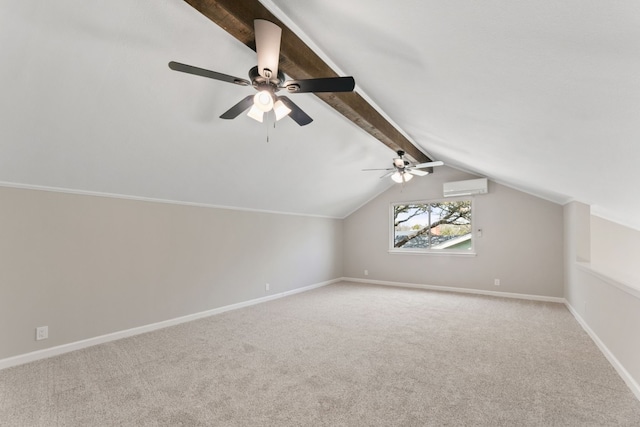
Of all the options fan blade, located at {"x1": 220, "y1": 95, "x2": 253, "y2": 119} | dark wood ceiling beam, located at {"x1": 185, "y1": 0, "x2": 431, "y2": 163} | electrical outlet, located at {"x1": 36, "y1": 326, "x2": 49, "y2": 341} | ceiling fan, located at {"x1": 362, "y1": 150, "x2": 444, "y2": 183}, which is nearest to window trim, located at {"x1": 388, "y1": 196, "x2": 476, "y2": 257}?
ceiling fan, located at {"x1": 362, "y1": 150, "x2": 444, "y2": 183}

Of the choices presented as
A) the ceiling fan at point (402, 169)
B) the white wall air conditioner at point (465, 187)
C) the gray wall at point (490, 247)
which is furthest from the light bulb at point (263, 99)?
the gray wall at point (490, 247)

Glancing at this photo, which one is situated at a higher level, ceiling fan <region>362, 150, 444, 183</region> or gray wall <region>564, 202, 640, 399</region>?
ceiling fan <region>362, 150, 444, 183</region>

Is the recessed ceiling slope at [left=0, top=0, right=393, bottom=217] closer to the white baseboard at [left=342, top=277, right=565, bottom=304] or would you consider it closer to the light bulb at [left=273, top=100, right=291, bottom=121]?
the light bulb at [left=273, top=100, right=291, bottom=121]

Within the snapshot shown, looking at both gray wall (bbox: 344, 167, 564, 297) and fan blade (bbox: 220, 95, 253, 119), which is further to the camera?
gray wall (bbox: 344, 167, 564, 297)

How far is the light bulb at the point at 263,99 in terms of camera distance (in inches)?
83.6

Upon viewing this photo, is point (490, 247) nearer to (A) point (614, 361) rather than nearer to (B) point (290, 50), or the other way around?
(A) point (614, 361)

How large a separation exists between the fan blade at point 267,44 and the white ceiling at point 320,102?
0.23 meters

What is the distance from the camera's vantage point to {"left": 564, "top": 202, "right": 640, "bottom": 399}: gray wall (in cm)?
253

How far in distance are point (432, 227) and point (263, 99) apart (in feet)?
18.4

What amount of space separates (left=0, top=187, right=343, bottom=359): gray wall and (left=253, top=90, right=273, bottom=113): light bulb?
2.59 metres

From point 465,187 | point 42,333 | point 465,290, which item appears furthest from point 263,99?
point 465,290

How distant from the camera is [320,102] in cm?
338

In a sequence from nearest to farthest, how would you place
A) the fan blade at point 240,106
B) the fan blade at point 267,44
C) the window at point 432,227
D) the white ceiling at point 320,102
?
the white ceiling at point 320,102
the fan blade at point 267,44
the fan blade at point 240,106
the window at point 432,227

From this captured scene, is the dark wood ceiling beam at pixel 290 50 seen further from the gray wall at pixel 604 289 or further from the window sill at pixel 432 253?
the window sill at pixel 432 253
